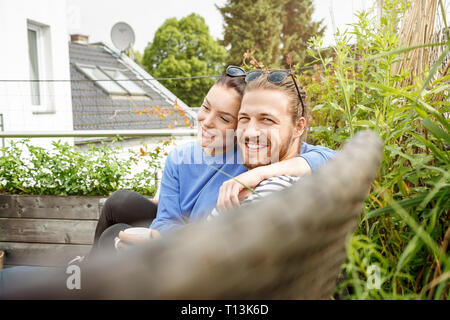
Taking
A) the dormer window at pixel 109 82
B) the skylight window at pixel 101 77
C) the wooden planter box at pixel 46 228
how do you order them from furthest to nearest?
the dormer window at pixel 109 82, the skylight window at pixel 101 77, the wooden planter box at pixel 46 228

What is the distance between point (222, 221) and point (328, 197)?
114 mm

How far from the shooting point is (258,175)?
1.14m

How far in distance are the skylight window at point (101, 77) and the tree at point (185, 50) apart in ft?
75.8

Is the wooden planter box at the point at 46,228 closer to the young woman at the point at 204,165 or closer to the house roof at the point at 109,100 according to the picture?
the young woman at the point at 204,165

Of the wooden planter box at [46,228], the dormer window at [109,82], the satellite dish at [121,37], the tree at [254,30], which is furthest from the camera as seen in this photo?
the tree at [254,30]

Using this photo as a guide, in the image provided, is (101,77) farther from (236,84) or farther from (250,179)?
(250,179)

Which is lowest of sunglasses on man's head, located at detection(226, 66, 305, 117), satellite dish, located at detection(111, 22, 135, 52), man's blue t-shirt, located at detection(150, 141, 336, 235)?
man's blue t-shirt, located at detection(150, 141, 336, 235)

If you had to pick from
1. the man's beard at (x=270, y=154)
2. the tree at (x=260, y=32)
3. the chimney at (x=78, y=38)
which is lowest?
the man's beard at (x=270, y=154)

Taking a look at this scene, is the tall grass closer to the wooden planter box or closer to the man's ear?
the man's ear

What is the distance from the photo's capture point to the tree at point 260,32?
83.4ft

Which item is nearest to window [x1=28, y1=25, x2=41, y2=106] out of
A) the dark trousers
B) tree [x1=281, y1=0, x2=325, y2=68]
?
the dark trousers

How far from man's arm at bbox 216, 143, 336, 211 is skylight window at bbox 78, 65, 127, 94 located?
10.3 m

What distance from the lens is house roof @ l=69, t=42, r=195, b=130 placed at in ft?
30.2

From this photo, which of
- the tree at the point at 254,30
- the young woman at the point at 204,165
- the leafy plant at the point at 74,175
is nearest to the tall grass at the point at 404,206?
the young woman at the point at 204,165
